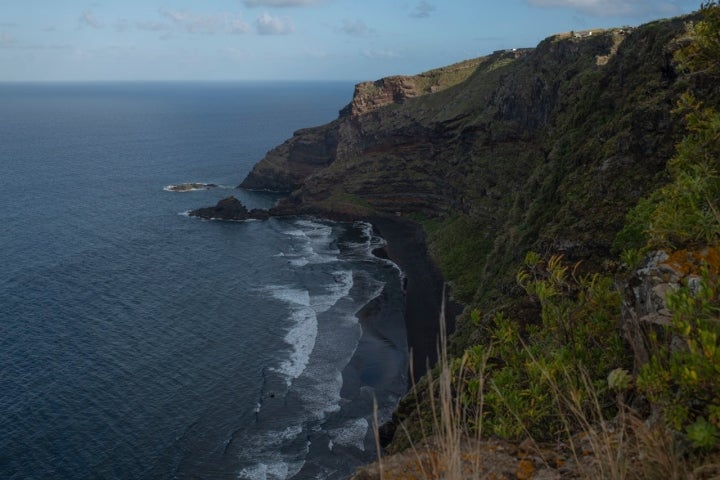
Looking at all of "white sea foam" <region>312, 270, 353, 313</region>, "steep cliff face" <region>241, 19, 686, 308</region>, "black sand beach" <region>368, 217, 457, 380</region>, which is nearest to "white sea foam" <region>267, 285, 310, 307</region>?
"white sea foam" <region>312, 270, 353, 313</region>

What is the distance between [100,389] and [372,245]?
47.4 meters

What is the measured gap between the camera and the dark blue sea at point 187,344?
41562 mm

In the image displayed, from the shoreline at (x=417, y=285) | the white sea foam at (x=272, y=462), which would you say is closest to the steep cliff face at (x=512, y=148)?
the shoreline at (x=417, y=285)

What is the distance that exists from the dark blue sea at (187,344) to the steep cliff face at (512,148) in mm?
11875

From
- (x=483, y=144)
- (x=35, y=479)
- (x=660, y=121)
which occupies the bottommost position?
(x=35, y=479)

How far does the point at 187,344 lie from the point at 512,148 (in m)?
46.4

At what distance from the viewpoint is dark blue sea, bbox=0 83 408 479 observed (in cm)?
4156

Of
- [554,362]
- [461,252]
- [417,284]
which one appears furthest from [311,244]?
[554,362]

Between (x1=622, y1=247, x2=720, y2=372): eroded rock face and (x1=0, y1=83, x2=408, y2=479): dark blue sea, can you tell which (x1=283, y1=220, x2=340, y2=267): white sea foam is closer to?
(x1=0, y1=83, x2=408, y2=479): dark blue sea

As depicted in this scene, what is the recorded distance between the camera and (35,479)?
3859cm

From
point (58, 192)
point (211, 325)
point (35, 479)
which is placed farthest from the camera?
point (58, 192)

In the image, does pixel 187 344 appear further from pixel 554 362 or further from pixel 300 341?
pixel 554 362

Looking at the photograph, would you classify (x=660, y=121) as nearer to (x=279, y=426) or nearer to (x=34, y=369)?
(x=279, y=426)

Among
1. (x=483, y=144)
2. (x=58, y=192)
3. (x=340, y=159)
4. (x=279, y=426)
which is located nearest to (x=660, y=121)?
(x=279, y=426)
